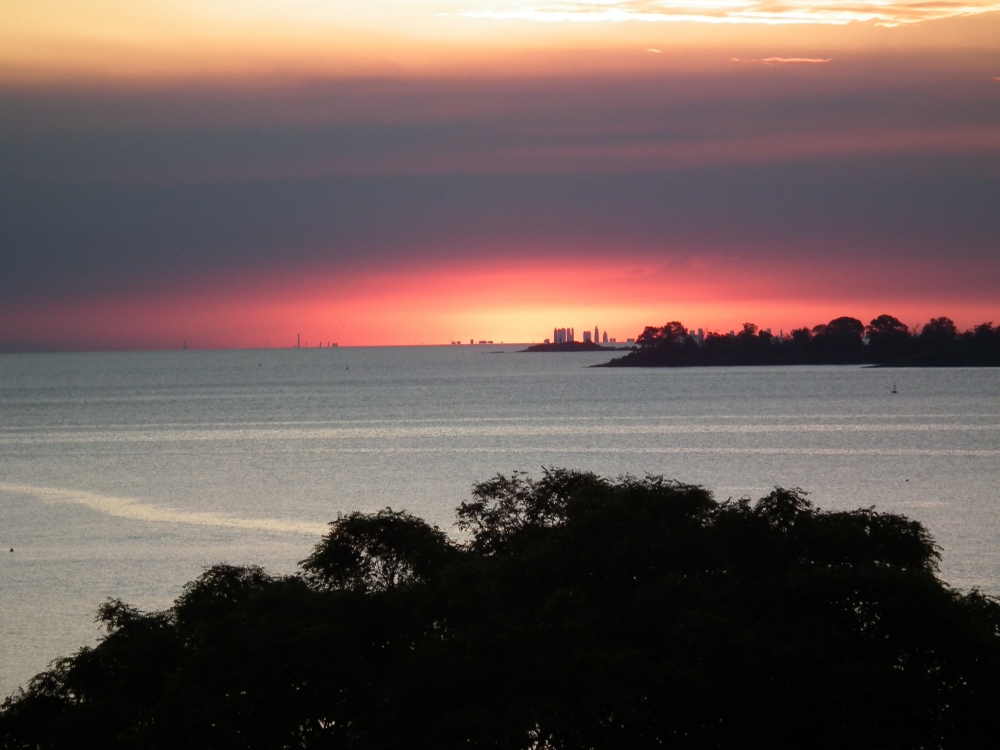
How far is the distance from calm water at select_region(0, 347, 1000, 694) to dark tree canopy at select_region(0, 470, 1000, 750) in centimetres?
1613

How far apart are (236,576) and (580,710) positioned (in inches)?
322

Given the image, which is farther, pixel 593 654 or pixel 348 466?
pixel 348 466

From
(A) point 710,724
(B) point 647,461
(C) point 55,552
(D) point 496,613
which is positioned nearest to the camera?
(A) point 710,724

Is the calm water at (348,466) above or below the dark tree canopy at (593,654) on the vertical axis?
below

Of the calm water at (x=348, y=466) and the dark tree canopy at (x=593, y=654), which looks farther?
the calm water at (x=348, y=466)

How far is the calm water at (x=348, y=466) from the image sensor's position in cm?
4781

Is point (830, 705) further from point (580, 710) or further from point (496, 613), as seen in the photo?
point (496, 613)

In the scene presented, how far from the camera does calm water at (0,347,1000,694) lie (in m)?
47.8

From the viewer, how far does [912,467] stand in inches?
3187

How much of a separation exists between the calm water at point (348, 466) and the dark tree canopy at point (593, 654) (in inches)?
635

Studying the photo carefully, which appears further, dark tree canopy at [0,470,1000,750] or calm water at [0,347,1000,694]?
calm water at [0,347,1000,694]

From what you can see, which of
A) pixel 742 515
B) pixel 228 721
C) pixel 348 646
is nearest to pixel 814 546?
pixel 742 515

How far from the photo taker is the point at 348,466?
3447 inches

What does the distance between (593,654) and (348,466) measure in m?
70.8
